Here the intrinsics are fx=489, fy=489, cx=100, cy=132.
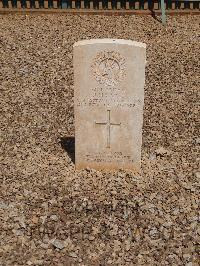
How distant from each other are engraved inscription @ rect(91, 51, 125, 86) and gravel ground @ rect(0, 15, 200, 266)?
1.30 m

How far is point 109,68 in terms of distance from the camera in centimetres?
591

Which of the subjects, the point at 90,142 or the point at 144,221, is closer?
the point at 144,221

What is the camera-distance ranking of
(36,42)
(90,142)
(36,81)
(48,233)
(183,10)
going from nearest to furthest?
(48,233) → (90,142) → (36,81) → (36,42) → (183,10)

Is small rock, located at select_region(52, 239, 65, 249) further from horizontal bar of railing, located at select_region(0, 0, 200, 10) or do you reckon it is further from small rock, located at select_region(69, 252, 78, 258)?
horizontal bar of railing, located at select_region(0, 0, 200, 10)

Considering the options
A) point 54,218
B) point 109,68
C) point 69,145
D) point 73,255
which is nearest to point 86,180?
point 54,218

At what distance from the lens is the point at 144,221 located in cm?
566

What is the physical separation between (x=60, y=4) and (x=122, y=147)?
23.0ft

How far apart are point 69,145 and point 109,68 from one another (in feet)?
5.46

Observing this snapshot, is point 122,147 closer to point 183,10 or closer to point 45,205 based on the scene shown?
point 45,205

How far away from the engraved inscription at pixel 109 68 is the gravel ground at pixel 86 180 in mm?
1304

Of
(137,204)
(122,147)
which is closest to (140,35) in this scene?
(122,147)

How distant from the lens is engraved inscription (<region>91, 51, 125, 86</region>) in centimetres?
586

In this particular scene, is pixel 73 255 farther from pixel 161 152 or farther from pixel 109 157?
pixel 161 152

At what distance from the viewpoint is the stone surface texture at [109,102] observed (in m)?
5.84
